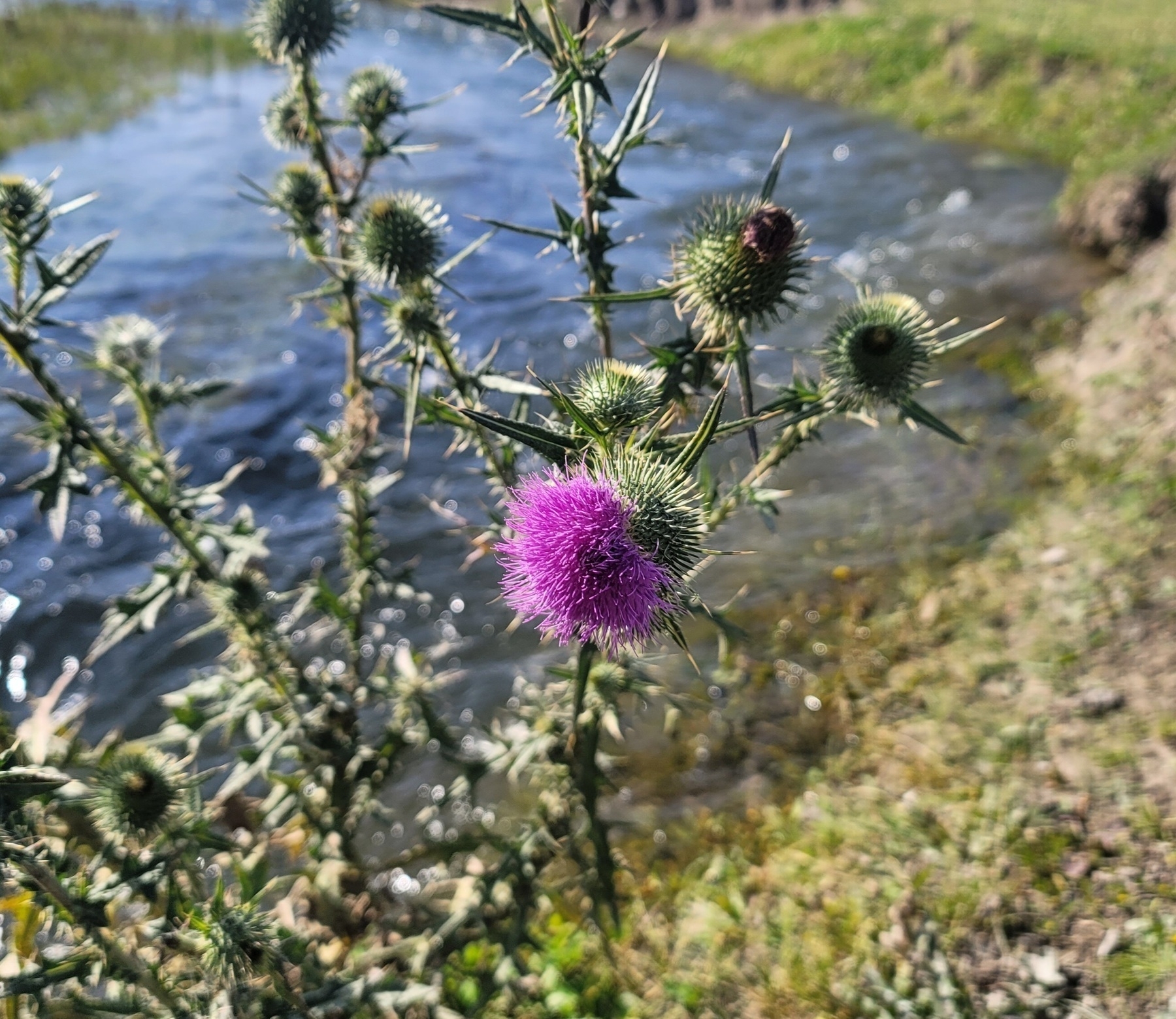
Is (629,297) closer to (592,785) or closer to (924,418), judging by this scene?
(924,418)

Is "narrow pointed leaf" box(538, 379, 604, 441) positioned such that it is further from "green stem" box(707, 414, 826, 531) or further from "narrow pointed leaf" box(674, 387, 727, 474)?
"green stem" box(707, 414, 826, 531)

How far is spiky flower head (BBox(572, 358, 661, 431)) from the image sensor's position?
1.85 m

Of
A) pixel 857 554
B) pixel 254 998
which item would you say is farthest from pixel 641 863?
pixel 857 554

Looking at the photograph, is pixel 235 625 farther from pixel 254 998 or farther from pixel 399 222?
pixel 399 222

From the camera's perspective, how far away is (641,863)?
376 centimetres

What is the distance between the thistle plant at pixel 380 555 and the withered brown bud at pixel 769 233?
0.04ft

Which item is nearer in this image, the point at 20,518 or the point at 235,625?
the point at 235,625

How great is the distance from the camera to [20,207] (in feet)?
7.38

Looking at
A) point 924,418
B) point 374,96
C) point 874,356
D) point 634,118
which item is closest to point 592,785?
point 924,418

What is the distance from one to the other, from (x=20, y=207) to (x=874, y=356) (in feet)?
7.97

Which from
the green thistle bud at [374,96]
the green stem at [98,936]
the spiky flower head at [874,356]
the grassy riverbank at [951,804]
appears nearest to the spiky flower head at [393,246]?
the green thistle bud at [374,96]

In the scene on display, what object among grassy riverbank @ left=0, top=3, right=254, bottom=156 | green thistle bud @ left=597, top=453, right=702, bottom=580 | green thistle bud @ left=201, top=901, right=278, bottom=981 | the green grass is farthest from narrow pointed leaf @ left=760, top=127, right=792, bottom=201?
grassy riverbank @ left=0, top=3, right=254, bottom=156

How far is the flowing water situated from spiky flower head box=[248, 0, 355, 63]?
0.71 metres

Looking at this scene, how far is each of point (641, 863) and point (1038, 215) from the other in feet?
33.9
